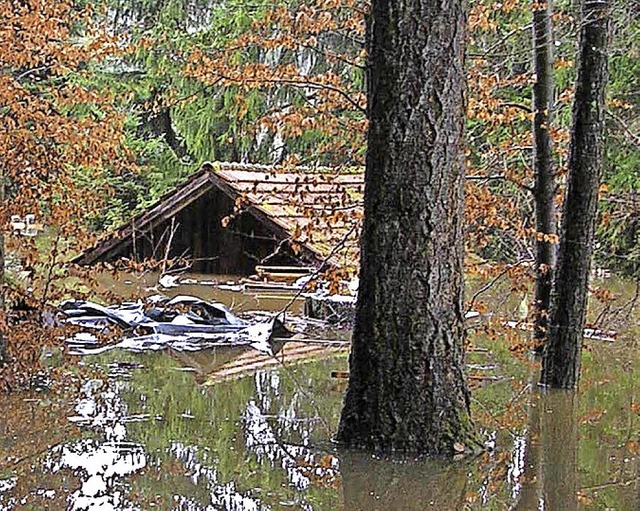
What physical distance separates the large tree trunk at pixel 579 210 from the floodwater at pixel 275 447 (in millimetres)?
398

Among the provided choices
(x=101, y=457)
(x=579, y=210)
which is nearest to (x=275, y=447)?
(x=101, y=457)

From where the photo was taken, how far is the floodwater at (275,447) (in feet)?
18.9

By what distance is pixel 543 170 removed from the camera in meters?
11.0

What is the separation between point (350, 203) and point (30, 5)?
3568mm

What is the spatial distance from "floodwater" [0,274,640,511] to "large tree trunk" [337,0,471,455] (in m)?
0.31

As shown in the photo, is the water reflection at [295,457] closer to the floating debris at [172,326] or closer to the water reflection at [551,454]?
the water reflection at [551,454]

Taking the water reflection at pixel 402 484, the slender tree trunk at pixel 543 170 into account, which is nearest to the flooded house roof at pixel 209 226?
the slender tree trunk at pixel 543 170

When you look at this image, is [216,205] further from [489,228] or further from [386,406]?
[386,406]

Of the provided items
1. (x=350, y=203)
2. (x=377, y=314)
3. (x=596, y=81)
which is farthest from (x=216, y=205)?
(x=377, y=314)

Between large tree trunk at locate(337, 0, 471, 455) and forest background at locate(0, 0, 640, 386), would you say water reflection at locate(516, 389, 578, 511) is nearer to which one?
large tree trunk at locate(337, 0, 471, 455)

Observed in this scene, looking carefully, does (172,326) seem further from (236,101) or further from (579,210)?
(579,210)

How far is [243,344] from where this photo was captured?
12.7m

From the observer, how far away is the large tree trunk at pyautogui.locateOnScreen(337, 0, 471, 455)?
6379mm

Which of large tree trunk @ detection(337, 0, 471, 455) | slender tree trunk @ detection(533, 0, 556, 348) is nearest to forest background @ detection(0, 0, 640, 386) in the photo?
slender tree trunk @ detection(533, 0, 556, 348)
